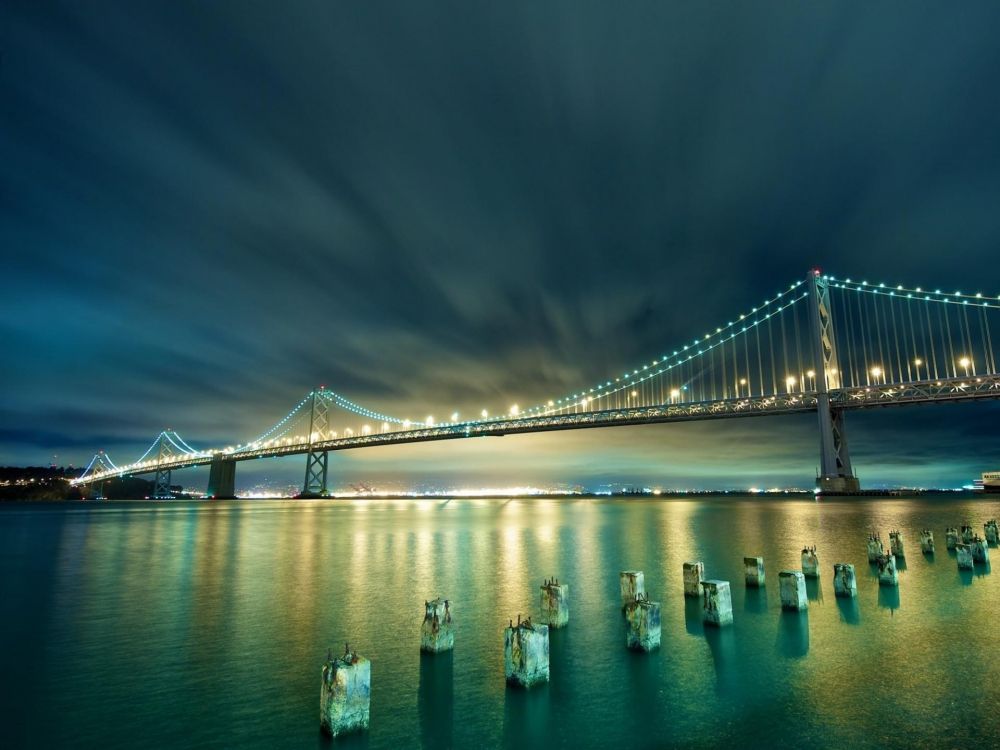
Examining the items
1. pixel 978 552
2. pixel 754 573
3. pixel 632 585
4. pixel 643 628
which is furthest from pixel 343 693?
pixel 978 552

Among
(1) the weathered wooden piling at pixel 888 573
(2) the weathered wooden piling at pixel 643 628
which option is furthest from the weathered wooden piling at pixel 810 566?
(2) the weathered wooden piling at pixel 643 628

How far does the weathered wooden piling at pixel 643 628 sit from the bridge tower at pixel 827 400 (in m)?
57.3

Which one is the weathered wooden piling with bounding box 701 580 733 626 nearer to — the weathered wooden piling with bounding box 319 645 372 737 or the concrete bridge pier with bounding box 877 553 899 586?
the concrete bridge pier with bounding box 877 553 899 586

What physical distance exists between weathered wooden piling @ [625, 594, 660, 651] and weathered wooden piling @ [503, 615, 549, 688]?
2.03m

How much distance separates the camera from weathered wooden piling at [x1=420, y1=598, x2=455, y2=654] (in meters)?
8.48

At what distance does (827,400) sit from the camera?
57.8 meters

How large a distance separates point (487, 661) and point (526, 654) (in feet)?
5.46

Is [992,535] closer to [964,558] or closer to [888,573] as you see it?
[964,558]

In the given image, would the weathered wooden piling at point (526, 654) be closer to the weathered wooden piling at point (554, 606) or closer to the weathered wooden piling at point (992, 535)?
the weathered wooden piling at point (554, 606)

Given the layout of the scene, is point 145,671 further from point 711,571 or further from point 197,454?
point 197,454

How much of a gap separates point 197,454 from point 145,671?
10563 cm

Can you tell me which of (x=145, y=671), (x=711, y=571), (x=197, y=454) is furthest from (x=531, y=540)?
(x=197, y=454)

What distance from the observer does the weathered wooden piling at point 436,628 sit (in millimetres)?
8484

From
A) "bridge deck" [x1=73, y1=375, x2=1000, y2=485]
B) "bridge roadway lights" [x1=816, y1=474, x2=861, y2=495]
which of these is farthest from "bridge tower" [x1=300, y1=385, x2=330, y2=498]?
"bridge roadway lights" [x1=816, y1=474, x2=861, y2=495]
